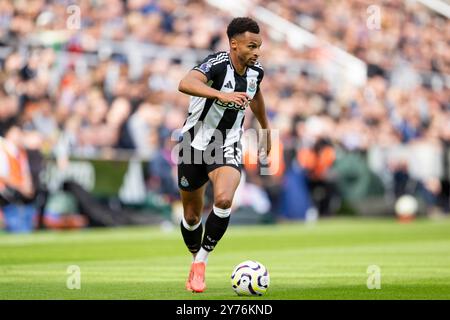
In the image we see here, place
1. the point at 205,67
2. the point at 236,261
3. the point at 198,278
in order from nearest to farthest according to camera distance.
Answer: the point at 198,278 → the point at 205,67 → the point at 236,261

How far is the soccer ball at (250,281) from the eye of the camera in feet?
30.4

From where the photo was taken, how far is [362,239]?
18578 millimetres

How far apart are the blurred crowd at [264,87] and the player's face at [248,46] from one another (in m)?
11.0

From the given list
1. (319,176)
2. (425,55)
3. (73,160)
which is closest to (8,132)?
(73,160)

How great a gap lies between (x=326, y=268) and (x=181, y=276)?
6.73ft

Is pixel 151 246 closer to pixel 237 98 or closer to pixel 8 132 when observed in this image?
pixel 8 132

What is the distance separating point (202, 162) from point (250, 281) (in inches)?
56.2

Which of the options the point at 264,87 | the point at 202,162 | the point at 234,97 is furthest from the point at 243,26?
the point at 264,87

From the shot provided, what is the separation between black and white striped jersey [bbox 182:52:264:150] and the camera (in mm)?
9914

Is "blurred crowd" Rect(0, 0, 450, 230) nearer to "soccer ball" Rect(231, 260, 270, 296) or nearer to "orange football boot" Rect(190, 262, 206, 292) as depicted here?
"orange football boot" Rect(190, 262, 206, 292)

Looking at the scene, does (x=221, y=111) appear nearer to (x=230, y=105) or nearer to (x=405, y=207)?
(x=230, y=105)

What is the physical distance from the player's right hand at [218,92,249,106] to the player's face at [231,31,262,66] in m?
0.63

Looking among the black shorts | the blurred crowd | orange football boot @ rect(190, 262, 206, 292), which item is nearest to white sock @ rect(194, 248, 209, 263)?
orange football boot @ rect(190, 262, 206, 292)

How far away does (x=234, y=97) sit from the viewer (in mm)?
9266
